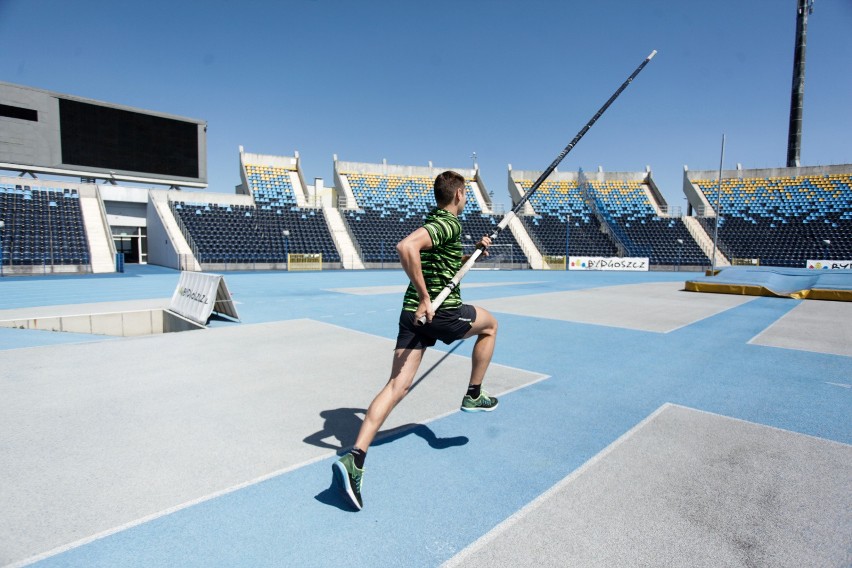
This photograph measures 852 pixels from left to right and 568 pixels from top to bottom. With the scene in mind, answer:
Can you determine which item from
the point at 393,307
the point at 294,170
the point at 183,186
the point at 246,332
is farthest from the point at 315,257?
the point at 246,332

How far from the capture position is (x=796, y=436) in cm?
395

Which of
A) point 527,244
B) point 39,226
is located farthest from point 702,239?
point 39,226

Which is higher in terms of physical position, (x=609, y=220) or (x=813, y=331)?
(x=609, y=220)

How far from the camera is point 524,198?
15.0ft

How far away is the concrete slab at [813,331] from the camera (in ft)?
25.1

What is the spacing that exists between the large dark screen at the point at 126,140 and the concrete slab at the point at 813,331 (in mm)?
32874

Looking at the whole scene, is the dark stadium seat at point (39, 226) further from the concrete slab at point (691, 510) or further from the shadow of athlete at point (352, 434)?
the concrete slab at point (691, 510)

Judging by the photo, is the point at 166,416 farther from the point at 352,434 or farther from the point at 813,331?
the point at 813,331

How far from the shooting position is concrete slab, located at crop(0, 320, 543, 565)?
9.26ft

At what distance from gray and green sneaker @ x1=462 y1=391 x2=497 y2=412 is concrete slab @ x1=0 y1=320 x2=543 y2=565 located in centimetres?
37

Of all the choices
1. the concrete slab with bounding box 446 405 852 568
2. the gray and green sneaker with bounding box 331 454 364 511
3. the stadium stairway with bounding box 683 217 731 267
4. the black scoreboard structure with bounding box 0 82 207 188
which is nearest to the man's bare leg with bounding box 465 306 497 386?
the concrete slab with bounding box 446 405 852 568

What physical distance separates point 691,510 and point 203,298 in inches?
351

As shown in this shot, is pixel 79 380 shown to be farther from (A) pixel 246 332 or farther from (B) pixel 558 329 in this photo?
(B) pixel 558 329

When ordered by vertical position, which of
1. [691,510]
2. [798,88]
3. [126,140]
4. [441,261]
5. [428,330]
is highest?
[798,88]
